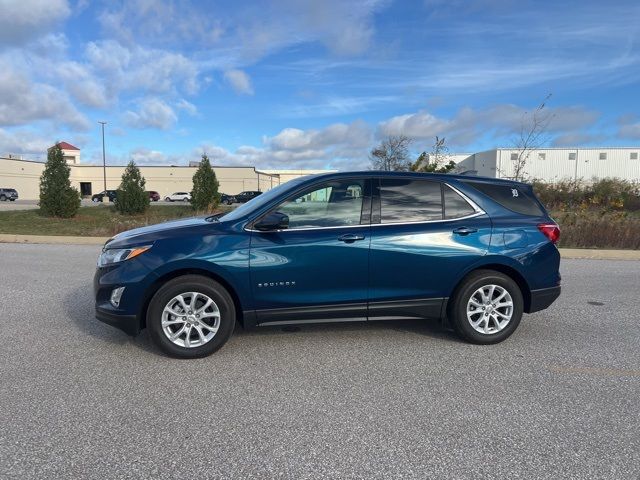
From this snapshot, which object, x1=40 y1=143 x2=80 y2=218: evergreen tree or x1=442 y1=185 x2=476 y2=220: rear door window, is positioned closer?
x1=442 y1=185 x2=476 y2=220: rear door window

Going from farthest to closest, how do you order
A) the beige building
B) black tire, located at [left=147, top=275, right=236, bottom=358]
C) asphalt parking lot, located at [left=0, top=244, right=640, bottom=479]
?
the beige building
black tire, located at [left=147, top=275, right=236, bottom=358]
asphalt parking lot, located at [left=0, top=244, right=640, bottom=479]

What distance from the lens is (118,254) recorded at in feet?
14.0

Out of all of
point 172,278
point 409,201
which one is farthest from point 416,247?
point 172,278

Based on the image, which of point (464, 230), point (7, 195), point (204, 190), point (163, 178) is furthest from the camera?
point (163, 178)

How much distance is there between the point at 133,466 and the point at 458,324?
322cm

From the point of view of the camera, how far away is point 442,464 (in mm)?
2742

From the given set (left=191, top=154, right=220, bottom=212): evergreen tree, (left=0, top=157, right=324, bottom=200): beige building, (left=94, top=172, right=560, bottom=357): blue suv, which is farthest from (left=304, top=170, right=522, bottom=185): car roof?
(left=0, top=157, right=324, bottom=200): beige building

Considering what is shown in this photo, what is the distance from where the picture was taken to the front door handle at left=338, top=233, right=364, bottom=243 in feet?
14.4

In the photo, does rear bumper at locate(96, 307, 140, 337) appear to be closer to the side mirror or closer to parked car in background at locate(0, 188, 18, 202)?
the side mirror

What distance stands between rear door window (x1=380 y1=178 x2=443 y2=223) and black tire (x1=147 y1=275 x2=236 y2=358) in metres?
1.72

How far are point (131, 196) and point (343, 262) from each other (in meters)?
22.8

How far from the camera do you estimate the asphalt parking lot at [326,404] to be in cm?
275

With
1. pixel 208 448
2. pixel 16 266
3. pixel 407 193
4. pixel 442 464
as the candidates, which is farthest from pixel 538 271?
pixel 16 266

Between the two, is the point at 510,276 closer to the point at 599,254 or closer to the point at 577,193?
the point at 599,254
